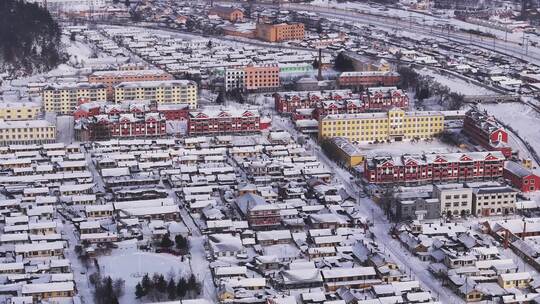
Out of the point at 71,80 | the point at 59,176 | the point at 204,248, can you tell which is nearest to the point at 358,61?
the point at 71,80

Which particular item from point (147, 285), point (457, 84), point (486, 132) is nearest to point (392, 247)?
point (147, 285)

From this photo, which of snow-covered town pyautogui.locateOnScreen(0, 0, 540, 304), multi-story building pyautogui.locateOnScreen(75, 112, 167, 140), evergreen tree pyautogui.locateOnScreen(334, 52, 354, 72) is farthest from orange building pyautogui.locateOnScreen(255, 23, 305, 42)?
multi-story building pyautogui.locateOnScreen(75, 112, 167, 140)

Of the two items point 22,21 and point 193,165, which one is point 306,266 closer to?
point 193,165

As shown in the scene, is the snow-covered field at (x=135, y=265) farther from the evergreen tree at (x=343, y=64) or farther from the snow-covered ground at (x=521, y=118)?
the evergreen tree at (x=343, y=64)

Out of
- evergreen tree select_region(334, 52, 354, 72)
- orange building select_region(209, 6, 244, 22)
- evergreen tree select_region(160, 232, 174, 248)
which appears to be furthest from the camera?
orange building select_region(209, 6, 244, 22)

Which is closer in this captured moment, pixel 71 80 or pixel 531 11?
pixel 71 80

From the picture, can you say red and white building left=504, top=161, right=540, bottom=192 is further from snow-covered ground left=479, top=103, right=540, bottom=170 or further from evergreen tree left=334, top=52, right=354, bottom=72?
evergreen tree left=334, top=52, right=354, bottom=72

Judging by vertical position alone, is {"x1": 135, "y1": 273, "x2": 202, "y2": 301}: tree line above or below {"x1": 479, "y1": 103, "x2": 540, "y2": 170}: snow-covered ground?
below
